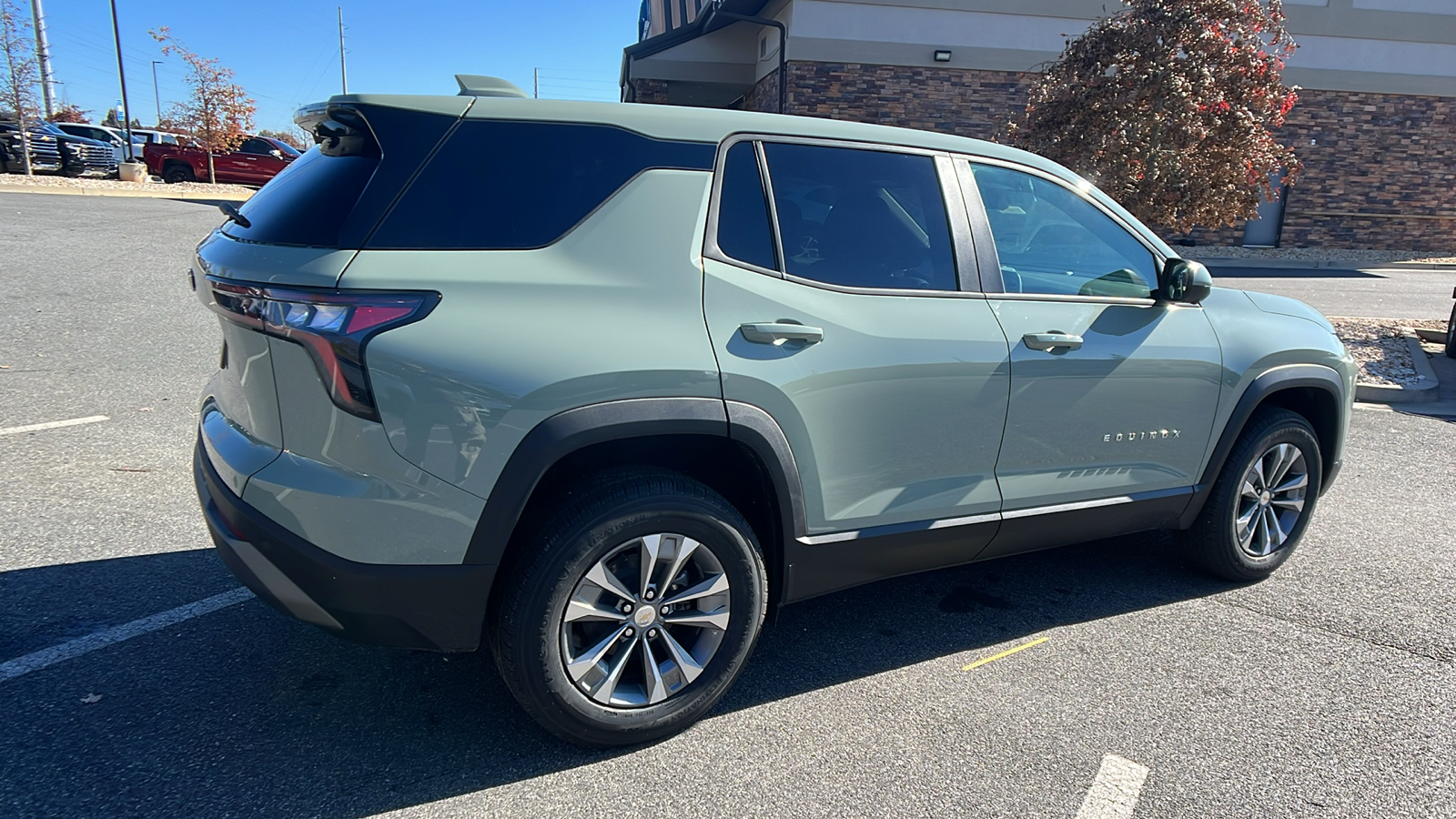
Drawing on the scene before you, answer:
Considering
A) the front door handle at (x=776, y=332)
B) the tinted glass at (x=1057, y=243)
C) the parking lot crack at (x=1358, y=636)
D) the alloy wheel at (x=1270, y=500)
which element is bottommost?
the parking lot crack at (x=1358, y=636)

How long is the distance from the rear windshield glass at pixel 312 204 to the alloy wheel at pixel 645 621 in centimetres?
115

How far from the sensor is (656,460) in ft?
8.90

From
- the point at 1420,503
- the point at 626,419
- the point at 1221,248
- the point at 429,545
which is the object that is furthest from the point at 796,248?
the point at 1221,248

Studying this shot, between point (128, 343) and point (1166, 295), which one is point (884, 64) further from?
point (1166, 295)

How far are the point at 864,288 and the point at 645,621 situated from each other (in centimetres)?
125

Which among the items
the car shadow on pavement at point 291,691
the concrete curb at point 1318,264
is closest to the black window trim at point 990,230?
the car shadow on pavement at point 291,691

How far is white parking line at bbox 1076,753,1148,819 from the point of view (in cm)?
242

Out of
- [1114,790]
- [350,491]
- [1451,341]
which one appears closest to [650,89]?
[1451,341]

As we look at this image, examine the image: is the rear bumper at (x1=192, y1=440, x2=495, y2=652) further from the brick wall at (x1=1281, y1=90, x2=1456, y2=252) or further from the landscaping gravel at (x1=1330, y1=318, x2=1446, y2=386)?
the brick wall at (x1=1281, y1=90, x2=1456, y2=252)

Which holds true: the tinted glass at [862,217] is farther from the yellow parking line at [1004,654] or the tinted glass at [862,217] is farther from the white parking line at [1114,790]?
the white parking line at [1114,790]

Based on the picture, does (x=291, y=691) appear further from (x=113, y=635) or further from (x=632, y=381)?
(x=632, y=381)

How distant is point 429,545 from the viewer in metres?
2.27

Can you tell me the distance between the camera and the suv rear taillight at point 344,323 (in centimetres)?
216

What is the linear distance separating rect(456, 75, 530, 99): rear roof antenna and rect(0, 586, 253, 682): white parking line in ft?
6.94
